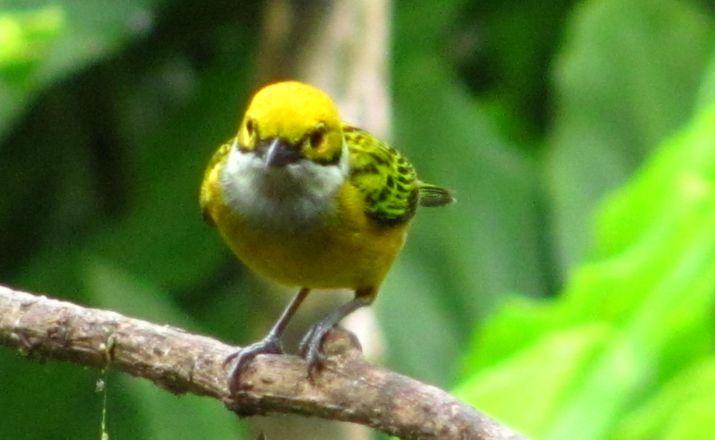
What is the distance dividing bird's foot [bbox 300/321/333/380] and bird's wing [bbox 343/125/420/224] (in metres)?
0.33

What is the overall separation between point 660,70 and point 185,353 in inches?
130

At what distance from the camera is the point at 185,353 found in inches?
87.8

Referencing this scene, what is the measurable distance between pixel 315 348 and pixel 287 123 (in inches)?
17.4

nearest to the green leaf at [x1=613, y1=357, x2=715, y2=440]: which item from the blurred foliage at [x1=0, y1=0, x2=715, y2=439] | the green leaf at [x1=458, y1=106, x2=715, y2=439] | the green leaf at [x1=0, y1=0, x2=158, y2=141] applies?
the green leaf at [x1=458, y1=106, x2=715, y2=439]

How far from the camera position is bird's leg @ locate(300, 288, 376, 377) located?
221 cm

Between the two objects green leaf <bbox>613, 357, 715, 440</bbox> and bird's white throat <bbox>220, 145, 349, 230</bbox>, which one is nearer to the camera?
green leaf <bbox>613, 357, 715, 440</bbox>

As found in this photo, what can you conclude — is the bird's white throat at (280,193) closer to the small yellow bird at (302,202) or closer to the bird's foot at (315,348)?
the small yellow bird at (302,202)

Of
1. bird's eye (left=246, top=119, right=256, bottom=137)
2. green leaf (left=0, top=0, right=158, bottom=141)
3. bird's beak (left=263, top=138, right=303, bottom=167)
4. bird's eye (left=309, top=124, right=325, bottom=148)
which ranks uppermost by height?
green leaf (left=0, top=0, right=158, bottom=141)

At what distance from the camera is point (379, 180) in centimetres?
286

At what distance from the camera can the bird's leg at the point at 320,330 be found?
2.21 m

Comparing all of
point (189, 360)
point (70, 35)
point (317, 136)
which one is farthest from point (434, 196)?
point (70, 35)

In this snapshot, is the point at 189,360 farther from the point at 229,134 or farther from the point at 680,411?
the point at 229,134

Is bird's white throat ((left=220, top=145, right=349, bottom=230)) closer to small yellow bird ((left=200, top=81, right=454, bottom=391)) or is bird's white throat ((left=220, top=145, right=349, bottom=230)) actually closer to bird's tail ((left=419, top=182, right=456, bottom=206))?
small yellow bird ((left=200, top=81, right=454, bottom=391))

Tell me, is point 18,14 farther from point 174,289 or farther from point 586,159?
point 586,159
